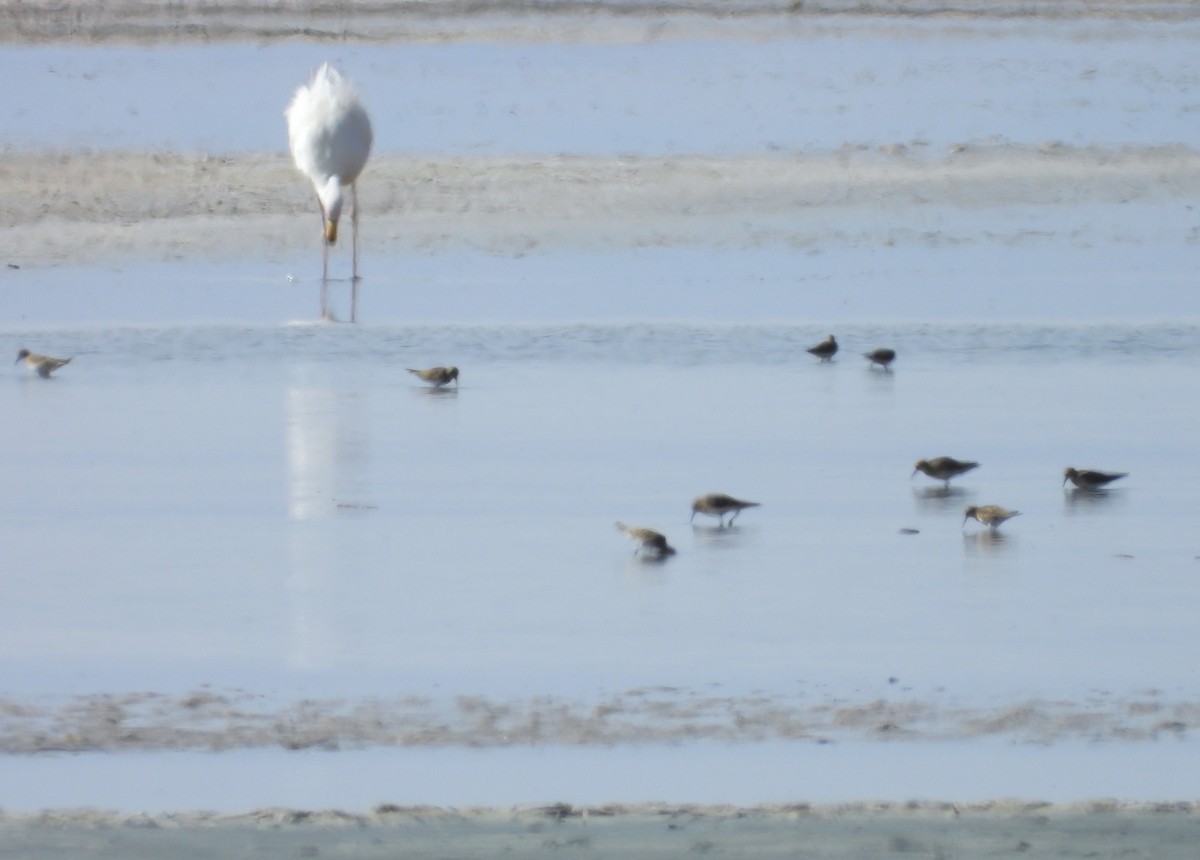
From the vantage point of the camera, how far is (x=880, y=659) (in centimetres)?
593

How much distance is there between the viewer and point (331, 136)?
16.7m

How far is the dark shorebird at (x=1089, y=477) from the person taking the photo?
802 cm

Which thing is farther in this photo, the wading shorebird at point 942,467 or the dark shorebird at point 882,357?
the dark shorebird at point 882,357

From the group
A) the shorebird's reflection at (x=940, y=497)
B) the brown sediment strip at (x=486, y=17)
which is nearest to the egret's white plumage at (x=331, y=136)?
the shorebird's reflection at (x=940, y=497)

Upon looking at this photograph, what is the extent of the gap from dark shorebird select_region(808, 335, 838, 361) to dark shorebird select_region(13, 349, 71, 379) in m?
3.72

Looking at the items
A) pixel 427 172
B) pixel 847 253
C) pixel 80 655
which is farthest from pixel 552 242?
pixel 80 655

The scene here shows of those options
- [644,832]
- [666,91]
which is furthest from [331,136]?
[644,832]

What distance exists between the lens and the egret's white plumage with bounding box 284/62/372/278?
54.5 ft

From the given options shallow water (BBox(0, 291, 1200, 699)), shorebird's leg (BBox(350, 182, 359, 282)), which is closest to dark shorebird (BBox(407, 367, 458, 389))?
shallow water (BBox(0, 291, 1200, 699))

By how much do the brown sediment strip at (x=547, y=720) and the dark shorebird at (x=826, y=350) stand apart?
5.75 meters

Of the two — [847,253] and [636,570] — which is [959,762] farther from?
[847,253]

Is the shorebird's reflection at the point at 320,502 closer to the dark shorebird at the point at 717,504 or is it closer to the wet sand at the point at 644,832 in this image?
the dark shorebird at the point at 717,504

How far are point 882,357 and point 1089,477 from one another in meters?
3.00

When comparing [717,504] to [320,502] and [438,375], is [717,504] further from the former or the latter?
[438,375]
